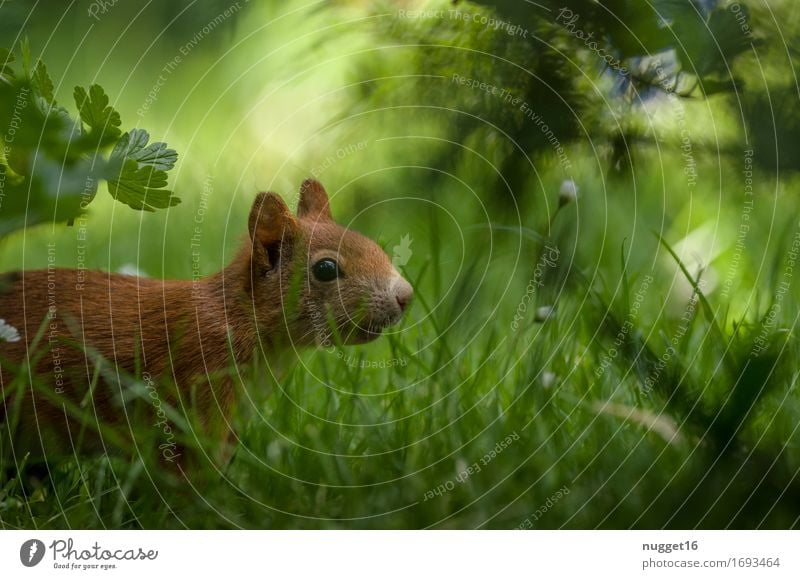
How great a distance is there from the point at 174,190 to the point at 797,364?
2.58 ft

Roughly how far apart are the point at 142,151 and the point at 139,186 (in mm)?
39

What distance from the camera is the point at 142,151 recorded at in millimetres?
1206

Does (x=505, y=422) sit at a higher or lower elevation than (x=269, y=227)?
lower

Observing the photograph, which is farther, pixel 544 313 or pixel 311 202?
pixel 544 313

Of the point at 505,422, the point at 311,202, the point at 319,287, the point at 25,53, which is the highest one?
the point at 25,53

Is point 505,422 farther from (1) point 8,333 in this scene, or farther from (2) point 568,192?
(1) point 8,333

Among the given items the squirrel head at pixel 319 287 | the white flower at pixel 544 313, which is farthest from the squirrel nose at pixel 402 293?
the white flower at pixel 544 313

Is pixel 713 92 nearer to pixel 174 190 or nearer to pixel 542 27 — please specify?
pixel 542 27

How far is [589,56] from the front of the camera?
1282 mm

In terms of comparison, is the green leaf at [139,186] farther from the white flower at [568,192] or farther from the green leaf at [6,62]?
the white flower at [568,192]

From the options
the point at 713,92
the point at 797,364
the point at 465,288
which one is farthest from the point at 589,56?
the point at 797,364

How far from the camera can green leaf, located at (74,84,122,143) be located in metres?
1.19

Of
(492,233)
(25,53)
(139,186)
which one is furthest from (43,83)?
(492,233)

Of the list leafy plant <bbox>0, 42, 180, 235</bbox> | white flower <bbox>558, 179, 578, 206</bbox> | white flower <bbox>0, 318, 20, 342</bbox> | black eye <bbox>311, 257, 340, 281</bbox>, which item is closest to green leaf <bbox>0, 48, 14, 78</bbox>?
leafy plant <bbox>0, 42, 180, 235</bbox>
